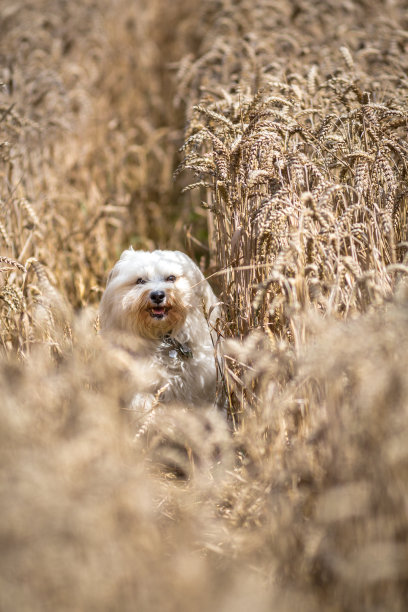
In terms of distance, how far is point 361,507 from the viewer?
174 cm

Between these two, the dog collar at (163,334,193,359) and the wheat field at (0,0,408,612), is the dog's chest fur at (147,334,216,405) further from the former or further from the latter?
the wheat field at (0,0,408,612)

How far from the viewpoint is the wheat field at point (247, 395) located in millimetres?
1632

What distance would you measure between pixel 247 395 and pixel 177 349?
56 centimetres

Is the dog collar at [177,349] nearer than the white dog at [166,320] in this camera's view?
No

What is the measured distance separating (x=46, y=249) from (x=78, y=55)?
3.88 meters

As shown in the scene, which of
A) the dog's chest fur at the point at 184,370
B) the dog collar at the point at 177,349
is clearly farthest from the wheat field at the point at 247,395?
the dog collar at the point at 177,349

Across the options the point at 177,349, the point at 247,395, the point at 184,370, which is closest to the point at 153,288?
the point at 177,349

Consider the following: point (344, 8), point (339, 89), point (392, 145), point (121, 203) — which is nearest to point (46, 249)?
point (121, 203)

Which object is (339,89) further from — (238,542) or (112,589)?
(112,589)

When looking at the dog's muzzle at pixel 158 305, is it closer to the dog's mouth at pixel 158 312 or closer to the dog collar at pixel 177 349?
the dog's mouth at pixel 158 312

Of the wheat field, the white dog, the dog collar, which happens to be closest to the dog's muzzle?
the white dog

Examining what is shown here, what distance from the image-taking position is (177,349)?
3.32 m

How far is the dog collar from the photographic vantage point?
10.8 ft

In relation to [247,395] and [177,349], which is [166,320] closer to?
[177,349]
